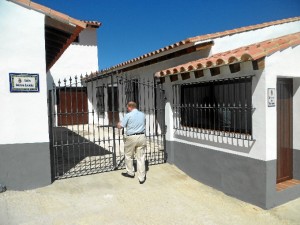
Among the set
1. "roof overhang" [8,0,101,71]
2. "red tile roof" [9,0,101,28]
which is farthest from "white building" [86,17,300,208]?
"red tile roof" [9,0,101,28]

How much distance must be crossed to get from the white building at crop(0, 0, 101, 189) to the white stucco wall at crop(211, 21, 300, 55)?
3.48m

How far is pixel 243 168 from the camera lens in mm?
4598

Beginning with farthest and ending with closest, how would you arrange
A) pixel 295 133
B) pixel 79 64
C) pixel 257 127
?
pixel 79 64, pixel 295 133, pixel 257 127

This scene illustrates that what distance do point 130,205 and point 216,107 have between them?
2.36 m

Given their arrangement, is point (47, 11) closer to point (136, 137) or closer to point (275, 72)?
point (136, 137)

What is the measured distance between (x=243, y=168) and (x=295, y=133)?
1.31m

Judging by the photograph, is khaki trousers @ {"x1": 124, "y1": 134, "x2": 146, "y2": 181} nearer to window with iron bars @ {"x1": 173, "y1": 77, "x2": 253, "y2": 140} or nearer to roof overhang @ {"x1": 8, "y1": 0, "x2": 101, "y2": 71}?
window with iron bars @ {"x1": 173, "y1": 77, "x2": 253, "y2": 140}

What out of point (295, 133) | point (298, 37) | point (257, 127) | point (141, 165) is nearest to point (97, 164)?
point (141, 165)

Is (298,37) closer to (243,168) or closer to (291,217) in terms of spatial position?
(243,168)

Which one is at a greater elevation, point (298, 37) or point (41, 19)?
point (41, 19)

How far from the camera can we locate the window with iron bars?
15.9 feet

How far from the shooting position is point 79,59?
616 inches

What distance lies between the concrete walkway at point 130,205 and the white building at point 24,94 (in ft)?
1.36

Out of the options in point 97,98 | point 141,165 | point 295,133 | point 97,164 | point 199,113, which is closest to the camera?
point 295,133
